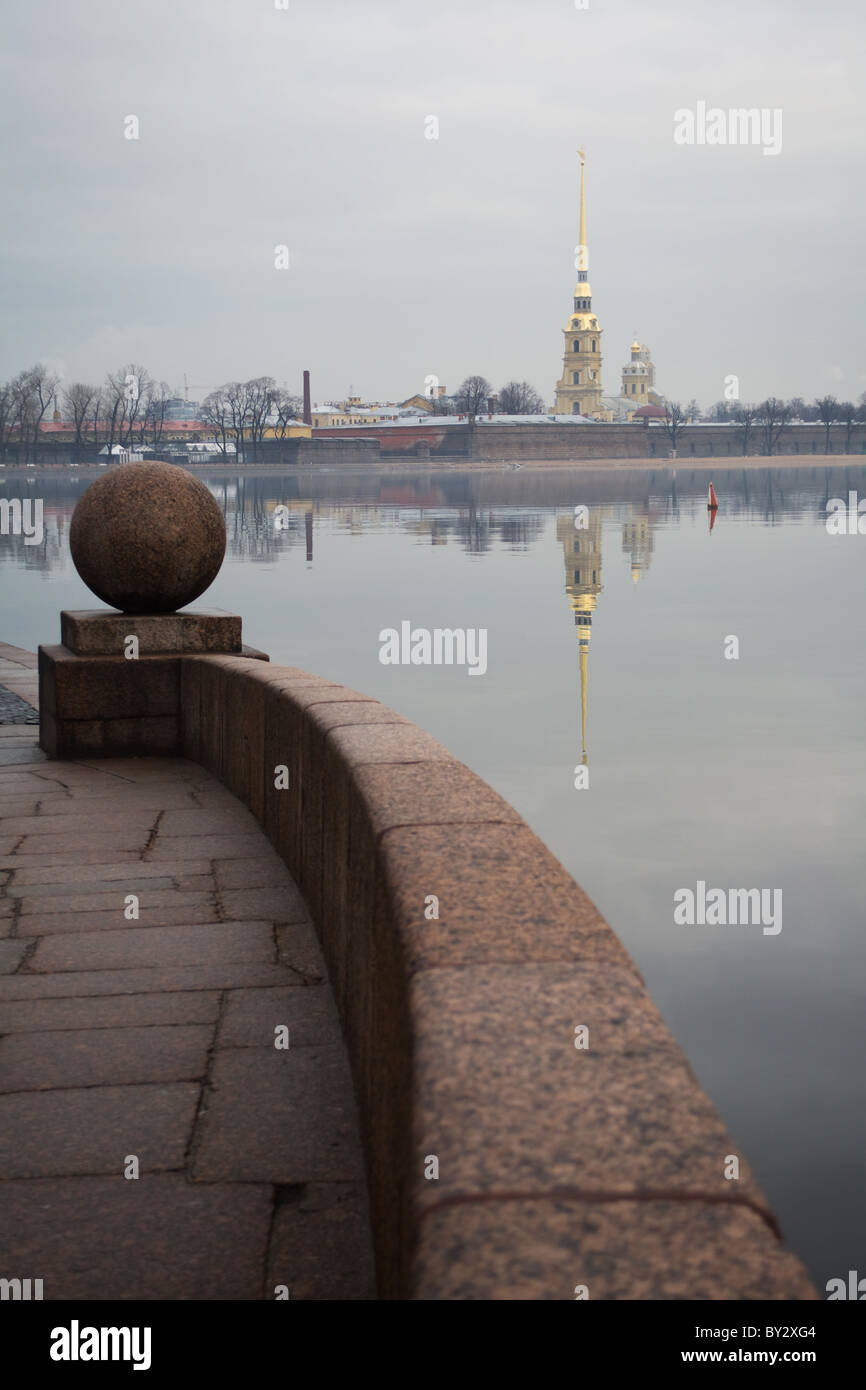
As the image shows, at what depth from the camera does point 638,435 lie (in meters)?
117

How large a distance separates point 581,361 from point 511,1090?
14635cm

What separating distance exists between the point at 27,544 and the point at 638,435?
88.3 m

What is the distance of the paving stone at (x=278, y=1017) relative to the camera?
10.3 ft

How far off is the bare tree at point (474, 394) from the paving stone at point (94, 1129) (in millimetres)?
123332

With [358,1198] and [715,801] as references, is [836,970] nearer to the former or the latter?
[715,801]

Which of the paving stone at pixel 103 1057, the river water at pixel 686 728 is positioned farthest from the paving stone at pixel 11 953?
the river water at pixel 686 728

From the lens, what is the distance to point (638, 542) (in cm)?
3244

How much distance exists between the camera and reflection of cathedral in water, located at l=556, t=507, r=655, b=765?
16.6 meters

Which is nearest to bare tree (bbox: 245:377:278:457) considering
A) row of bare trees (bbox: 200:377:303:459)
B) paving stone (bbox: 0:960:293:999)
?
row of bare trees (bbox: 200:377:303:459)

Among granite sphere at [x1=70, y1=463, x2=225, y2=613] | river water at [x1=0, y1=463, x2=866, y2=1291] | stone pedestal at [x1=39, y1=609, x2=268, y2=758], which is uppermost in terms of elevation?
granite sphere at [x1=70, y1=463, x2=225, y2=613]

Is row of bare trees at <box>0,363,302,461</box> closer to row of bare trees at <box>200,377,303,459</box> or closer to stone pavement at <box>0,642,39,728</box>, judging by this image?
row of bare trees at <box>200,377,303,459</box>

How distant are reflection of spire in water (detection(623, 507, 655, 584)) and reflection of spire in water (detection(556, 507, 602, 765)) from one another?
25.1 inches

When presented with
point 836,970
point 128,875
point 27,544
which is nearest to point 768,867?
point 836,970

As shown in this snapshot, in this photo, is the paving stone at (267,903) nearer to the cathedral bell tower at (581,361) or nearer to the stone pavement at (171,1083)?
the stone pavement at (171,1083)
